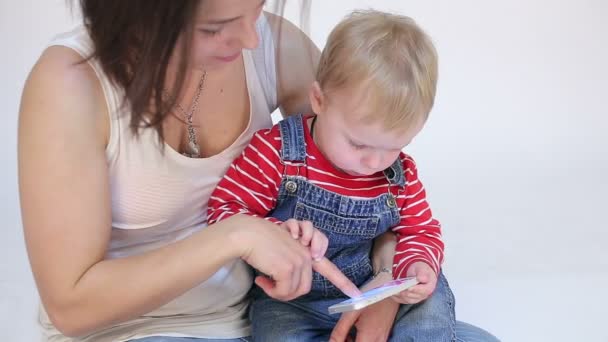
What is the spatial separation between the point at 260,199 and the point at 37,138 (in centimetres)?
38

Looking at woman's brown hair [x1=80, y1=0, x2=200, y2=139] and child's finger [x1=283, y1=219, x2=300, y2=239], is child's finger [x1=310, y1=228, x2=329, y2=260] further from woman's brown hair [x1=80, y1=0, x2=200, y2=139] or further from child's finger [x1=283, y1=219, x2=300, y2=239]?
woman's brown hair [x1=80, y1=0, x2=200, y2=139]

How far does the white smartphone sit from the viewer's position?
1182mm

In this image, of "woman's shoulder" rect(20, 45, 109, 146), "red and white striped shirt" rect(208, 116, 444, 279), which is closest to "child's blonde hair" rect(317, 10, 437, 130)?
"red and white striped shirt" rect(208, 116, 444, 279)

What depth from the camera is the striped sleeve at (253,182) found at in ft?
4.47

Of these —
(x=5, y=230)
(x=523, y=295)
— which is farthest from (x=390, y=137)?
(x=5, y=230)

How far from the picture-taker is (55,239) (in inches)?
45.3

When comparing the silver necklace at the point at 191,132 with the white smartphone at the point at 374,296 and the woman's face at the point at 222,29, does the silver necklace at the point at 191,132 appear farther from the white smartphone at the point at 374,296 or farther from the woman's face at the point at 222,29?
the white smartphone at the point at 374,296

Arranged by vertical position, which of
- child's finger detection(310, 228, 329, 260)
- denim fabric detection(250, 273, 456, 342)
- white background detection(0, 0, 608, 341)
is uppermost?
child's finger detection(310, 228, 329, 260)

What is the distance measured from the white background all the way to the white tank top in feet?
2.19

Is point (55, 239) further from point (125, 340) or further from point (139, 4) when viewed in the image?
point (139, 4)

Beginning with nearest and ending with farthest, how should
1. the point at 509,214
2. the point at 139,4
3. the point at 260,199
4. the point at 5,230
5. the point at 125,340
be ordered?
the point at 139,4, the point at 125,340, the point at 260,199, the point at 5,230, the point at 509,214

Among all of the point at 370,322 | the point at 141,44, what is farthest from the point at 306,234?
the point at 141,44

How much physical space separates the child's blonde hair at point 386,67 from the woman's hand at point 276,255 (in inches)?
9.6

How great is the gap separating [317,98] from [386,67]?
137 millimetres
